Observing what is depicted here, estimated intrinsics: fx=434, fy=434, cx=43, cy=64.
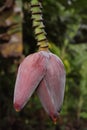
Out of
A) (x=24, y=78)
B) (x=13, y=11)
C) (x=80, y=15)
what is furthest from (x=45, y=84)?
(x=80, y=15)

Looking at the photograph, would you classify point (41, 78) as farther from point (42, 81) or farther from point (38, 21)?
point (38, 21)

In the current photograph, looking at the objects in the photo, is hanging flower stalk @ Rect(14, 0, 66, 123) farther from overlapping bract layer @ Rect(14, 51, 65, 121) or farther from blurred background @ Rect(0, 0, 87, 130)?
blurred background @ Rect(0, 0, 87, 130)

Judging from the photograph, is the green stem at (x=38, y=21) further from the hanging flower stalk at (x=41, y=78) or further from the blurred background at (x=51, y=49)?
the blurred background at (x=51, y=49)

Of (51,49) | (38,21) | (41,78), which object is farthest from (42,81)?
(51,49)

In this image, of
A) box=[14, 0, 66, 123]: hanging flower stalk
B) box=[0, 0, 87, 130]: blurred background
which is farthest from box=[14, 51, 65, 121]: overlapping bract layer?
box=[0, 0, 87, 130]: blurred background

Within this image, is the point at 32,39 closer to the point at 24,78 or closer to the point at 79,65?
the point at 79,65

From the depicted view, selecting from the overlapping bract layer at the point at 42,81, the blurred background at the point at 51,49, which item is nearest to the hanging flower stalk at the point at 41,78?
the overlapping bract layer at the point at 42,81

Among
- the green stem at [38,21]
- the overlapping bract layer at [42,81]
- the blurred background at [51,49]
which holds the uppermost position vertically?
the green stem at [38,21]
